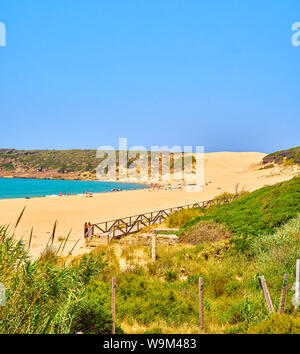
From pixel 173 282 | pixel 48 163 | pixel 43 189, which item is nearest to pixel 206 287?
pixel 173 282

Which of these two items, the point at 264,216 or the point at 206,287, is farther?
the point at 264,216

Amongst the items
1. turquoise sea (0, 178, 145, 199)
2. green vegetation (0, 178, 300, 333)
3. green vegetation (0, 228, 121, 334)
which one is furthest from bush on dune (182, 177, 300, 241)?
turquoise sea (0, 178, 145, 199)

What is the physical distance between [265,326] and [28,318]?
3050 millimetres

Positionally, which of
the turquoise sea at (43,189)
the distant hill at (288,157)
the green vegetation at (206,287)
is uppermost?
the distant hill at (288,157)

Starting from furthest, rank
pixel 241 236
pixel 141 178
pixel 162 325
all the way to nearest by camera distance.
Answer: pixel 141 178 < pixel 241 236 < pixel 162 325

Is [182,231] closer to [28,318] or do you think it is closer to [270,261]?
[270,261]

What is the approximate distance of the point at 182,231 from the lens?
15438 mm

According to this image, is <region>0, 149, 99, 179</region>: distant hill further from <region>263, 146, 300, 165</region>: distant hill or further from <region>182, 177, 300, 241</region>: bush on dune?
<region>182, 177, 300, 241</region>: bush on dune

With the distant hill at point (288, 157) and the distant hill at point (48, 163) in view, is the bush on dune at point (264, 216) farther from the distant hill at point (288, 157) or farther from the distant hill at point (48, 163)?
the distant hill at point (48, 163)

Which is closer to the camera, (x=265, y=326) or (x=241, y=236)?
(x=265, y=326)

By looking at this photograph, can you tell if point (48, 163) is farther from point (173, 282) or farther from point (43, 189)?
point (173, 282)

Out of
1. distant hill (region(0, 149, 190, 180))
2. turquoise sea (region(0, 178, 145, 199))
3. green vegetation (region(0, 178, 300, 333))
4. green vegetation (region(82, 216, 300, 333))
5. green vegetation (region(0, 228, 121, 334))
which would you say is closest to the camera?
green vegetation (region(0, 228, 121, 334))

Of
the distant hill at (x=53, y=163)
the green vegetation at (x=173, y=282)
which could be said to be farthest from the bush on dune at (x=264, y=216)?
the distant hill at (x=53, y=163)
